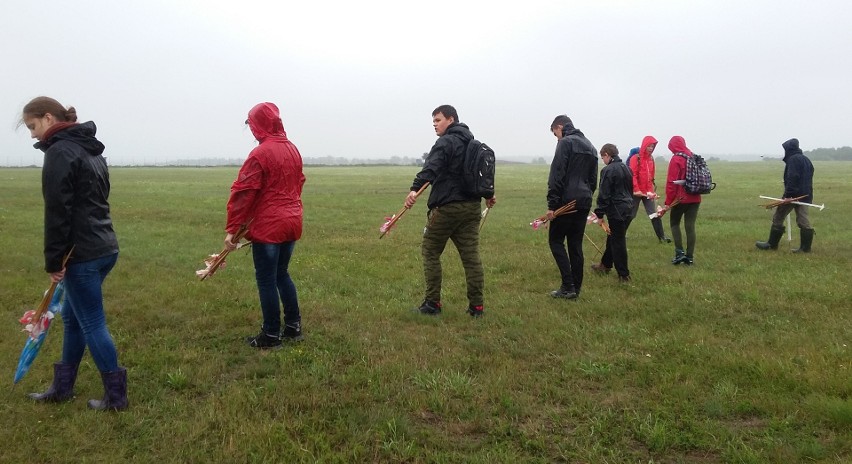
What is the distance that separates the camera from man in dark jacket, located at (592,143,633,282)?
28.4 feet

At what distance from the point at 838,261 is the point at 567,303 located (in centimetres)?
605

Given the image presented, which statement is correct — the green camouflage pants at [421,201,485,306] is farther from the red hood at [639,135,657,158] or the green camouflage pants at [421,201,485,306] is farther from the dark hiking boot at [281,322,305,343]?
the red hood at [639,135,657,158]

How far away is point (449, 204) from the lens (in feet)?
21.4

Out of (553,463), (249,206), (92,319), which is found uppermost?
(249,206)

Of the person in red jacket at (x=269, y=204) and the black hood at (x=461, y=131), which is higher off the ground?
the black hood at (x=461, y=131)

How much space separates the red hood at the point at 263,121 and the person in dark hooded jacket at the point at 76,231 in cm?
143

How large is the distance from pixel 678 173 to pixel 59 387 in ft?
31.5

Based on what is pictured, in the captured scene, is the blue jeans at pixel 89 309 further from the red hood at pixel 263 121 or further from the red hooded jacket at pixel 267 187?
the red hood at pixel 263 121

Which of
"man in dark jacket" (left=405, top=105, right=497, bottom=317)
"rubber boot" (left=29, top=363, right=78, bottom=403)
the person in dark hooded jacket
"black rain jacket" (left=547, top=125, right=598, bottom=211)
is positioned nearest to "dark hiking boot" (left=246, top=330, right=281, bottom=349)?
the person in dark hooded jacket

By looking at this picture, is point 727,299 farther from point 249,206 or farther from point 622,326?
point 249,206

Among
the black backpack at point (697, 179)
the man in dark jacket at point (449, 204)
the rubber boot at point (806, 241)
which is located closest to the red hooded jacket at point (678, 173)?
the black backpack at point (697, 179)

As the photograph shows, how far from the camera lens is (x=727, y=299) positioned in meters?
7.45

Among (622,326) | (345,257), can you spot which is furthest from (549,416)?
(345,257)

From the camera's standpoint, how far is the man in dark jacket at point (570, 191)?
7.59m
